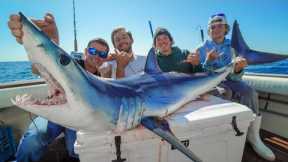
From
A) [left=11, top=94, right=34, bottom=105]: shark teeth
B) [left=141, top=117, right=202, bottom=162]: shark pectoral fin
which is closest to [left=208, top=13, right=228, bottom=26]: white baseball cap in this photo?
[left=141, top=117, right=202, bottom=162]: shark pectoral fin

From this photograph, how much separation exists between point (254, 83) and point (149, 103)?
2.23m

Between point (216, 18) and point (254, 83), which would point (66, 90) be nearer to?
point (216, 18)

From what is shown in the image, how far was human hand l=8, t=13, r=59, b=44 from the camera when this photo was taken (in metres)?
0.79

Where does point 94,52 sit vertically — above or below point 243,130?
above

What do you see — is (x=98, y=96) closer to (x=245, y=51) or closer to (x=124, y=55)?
(x=124, y=55)

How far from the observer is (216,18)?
2.56 meters

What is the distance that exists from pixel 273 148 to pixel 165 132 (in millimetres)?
1827

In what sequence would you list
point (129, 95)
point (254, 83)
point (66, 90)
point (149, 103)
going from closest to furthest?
point (66, 90) → point (129, 95) → point (149, 103) → point (254, 83)

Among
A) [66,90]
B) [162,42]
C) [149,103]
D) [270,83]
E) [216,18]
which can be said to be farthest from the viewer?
[270,83]

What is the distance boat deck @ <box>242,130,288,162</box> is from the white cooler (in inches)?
26.1

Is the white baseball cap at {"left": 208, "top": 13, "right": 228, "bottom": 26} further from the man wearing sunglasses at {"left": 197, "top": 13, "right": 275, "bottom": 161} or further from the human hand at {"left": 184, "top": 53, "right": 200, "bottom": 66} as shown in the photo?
the human hand at {"left": 184, "top": 53, "right": 200, "bottom": 66}

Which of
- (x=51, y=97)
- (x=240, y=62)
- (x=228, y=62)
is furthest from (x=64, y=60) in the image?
(x=228, y=62)

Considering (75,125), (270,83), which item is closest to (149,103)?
(75,125)

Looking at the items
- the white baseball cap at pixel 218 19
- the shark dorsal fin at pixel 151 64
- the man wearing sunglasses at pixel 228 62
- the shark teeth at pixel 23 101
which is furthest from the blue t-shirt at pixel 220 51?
the shark teeth at pixel 23 101
